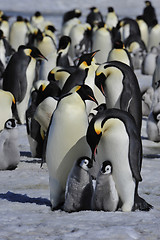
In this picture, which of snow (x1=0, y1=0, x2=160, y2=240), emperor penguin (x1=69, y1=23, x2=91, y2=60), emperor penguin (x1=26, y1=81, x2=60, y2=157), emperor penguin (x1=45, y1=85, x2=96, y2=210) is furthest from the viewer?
emperor penguin (x1=69, y1=23, x2=91, y2=60)

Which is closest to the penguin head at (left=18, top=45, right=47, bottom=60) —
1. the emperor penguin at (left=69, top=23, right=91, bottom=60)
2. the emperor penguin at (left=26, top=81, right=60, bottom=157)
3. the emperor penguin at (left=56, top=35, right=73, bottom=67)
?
the emperor penguin at (left=56, top=35, right=73, bottom=67)

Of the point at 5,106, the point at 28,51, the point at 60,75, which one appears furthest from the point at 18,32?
the point at 5,106

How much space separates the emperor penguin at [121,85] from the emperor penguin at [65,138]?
2207mm

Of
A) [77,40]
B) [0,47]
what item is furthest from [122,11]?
[0,47]

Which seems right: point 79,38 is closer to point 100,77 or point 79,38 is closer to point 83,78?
point 83,78

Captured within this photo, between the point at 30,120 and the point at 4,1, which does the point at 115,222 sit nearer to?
the point at 30,120

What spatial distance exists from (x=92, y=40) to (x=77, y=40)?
1781 mm

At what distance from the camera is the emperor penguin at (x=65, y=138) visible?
441 cm

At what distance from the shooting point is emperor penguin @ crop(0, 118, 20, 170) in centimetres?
595

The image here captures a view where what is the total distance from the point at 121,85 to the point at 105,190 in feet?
8.81

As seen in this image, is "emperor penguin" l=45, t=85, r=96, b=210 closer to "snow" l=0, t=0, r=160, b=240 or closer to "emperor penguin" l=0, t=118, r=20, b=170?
"snow" l=0, t=0, r=160, b=240

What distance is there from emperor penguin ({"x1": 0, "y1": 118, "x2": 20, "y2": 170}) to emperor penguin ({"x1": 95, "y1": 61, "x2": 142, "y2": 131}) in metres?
1.36

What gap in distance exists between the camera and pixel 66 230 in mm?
3812

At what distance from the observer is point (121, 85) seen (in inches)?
266
